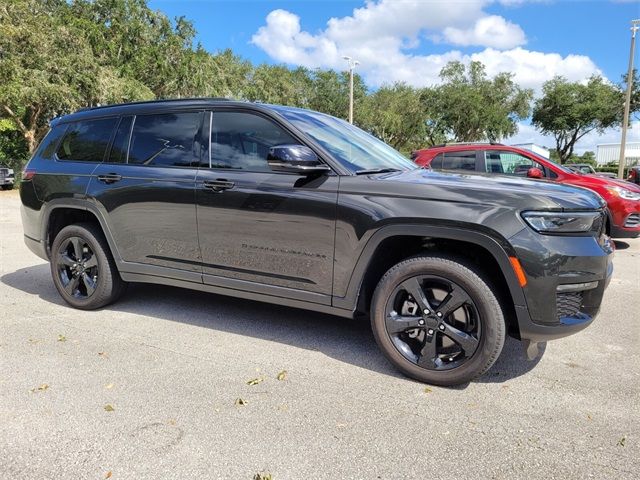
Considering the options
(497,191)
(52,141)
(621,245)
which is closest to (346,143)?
(497,191)

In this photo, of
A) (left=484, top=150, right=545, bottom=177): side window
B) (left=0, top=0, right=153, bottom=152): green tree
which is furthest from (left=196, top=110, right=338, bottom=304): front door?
(left=0, top=0, right=153, bottom=152): green tree

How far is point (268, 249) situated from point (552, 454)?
217 cm

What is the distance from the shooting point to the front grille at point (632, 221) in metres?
7.98

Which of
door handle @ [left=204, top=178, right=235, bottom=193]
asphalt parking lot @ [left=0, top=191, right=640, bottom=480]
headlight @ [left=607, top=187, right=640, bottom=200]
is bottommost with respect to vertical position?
asphalt parking lot @ [left=0, top=191, right=640, bottom=480]

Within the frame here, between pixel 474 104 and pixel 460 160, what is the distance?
3521 cm

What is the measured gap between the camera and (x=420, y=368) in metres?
3.26

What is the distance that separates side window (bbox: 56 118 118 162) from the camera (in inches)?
179

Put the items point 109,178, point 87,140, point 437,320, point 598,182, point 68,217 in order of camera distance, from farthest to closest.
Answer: point 598,182
point 68,217
point 87,140
point 109,178
point 437,320

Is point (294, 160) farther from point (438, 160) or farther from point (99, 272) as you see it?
point (438, 160)

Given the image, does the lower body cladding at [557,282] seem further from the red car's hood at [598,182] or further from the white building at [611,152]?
the white building at [611,152]

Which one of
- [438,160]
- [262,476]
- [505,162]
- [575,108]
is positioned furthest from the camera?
[575,108]

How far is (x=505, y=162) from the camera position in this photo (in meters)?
8.59

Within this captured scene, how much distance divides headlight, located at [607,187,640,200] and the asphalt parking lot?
4364 millimetres

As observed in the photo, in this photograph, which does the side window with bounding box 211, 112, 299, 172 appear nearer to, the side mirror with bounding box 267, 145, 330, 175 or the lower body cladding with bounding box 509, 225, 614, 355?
the side mirror with bounding box 267, 145, 330, 175
